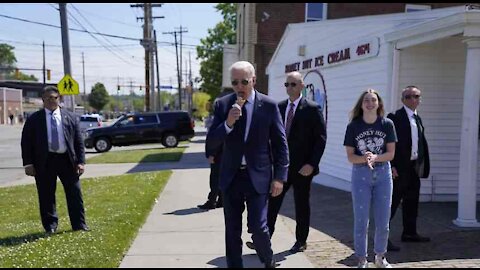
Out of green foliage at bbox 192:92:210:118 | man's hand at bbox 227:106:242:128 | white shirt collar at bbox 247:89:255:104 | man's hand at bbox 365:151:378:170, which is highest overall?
white shirt collar at bbox 247:89:255:104

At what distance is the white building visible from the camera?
6641 mm

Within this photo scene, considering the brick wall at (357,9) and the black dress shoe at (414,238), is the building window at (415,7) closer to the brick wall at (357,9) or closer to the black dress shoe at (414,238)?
the brick wall at (357,9)

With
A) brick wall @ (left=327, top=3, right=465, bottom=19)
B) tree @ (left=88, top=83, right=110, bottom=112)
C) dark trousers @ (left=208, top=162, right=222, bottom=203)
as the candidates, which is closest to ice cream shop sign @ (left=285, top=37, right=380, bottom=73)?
dark trousers @ (left=208, top=162, right=222, bottom=203)

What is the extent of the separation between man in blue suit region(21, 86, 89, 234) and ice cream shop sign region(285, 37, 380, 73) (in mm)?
5635

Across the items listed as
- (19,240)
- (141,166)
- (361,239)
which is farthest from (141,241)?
(141,166)

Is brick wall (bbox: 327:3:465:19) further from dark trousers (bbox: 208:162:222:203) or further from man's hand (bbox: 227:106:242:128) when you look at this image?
man's hand (bbox: 227:106:242:128)

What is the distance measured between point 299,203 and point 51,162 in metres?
3.24

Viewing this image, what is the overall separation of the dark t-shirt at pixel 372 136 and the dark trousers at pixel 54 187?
365 cm

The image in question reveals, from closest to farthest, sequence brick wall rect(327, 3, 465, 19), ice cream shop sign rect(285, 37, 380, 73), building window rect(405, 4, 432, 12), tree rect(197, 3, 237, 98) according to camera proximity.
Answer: ice cream shop sign rect(285, 37, 380, 73) < building window rect(405, 4, 432, 12) < brick wall rect(327, 3, 465, 19) < tree rect(197, 3, 237, 98)

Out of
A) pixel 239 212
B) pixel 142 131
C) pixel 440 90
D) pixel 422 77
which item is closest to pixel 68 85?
pixel 142 131

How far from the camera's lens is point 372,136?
470 centimetres

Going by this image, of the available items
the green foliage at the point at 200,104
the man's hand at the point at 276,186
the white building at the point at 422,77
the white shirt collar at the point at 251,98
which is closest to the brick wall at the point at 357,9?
the white building at the point at 422,77

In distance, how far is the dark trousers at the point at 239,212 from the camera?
414 cm

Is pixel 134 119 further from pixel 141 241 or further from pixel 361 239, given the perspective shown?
pixel 361 239
